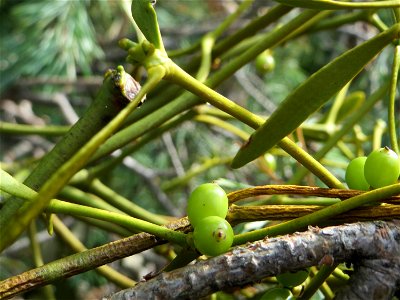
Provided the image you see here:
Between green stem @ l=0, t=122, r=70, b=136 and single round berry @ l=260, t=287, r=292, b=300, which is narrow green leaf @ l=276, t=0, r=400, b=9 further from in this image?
green stem @ l=0, t=122, r=70, b=136

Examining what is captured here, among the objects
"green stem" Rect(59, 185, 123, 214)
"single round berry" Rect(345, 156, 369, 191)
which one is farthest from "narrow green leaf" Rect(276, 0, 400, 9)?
"green stem" Rect(59, 185, 123, 214)

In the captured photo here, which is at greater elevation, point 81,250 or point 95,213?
point 81,250

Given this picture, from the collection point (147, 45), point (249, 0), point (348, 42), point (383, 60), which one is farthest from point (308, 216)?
point (348, 42)

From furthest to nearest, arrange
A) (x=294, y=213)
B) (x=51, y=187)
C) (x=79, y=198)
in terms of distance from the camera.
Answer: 1. (x=79, y=198)
2. (x=294, y=213)
3. (x=51, y=187)

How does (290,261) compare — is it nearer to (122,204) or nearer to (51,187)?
(51,187)

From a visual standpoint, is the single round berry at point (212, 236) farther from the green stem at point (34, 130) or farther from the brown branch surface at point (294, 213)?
the green stem at point (34, 130)

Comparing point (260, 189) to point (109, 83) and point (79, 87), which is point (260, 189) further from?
point (79, 87)

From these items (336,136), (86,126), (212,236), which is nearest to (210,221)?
(212,236)
